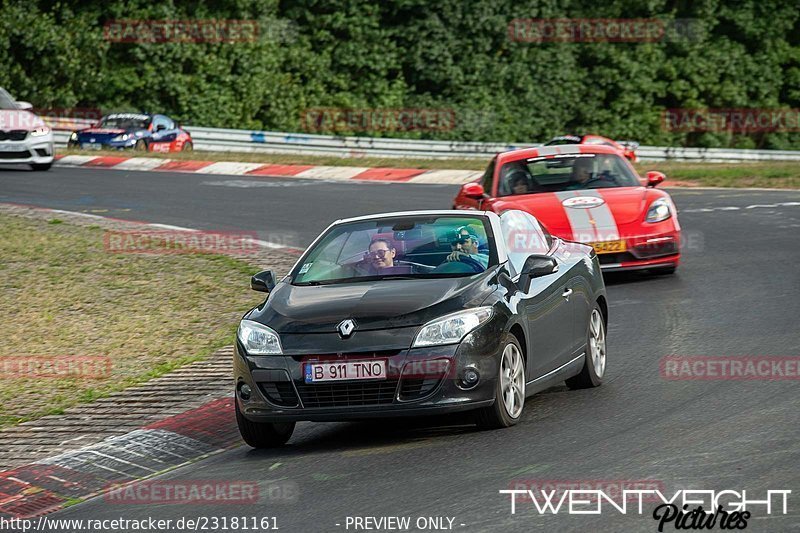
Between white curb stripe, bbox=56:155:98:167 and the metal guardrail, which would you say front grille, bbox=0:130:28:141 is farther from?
the metal guardrail

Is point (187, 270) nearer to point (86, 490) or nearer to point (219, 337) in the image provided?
point (219, 337)

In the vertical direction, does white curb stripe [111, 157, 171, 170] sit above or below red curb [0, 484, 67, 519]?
below

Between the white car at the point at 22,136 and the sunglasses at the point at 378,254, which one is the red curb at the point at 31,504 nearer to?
the sunglasses at the point at 378,254

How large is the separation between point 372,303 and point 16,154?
20888 mm

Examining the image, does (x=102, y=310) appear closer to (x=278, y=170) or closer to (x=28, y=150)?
(x=28, y=150)

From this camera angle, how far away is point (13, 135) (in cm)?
2738

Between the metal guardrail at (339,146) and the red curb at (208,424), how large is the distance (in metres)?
30.1

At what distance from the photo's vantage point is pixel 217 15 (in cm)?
4288

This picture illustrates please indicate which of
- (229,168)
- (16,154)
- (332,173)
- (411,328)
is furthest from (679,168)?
(411,328)

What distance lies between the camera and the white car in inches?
1070

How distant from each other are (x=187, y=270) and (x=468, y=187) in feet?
10.6

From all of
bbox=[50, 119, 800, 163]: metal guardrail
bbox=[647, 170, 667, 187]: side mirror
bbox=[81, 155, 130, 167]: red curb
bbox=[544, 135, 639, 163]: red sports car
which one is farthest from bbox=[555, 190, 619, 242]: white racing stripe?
bbox=[50, 119, 800, 163]: metal guardrail

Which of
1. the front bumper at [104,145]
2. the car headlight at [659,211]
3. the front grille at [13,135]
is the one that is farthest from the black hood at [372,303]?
the front bumper at [104,145]

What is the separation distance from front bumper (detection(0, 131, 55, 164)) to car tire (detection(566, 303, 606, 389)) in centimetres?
1962
